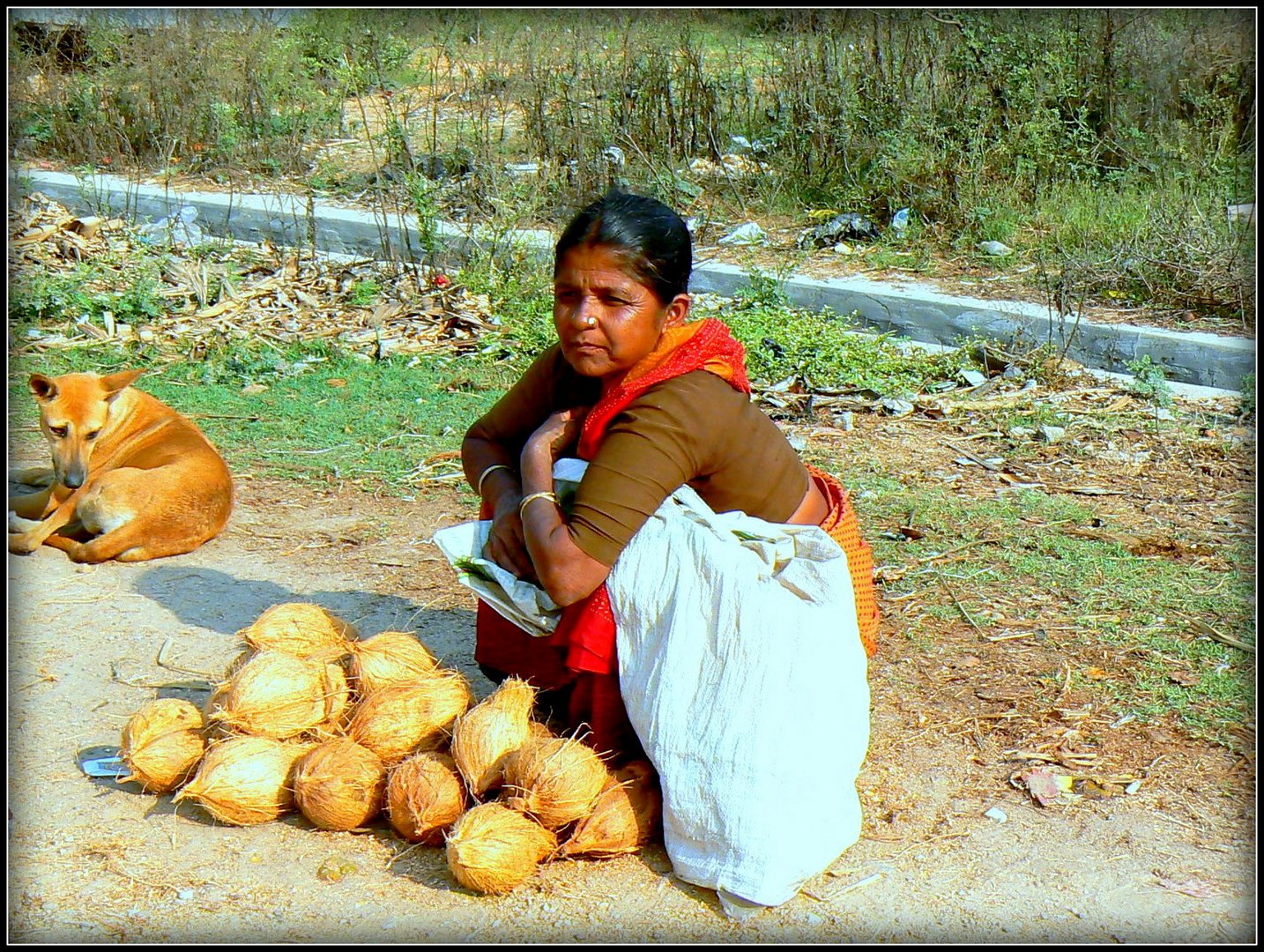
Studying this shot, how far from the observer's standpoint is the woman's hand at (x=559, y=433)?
128 inches

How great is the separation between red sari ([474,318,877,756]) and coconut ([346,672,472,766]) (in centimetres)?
28

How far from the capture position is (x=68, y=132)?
12.4 m

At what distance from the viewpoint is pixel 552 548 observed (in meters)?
2.93

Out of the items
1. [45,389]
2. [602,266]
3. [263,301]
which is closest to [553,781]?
[602,266]

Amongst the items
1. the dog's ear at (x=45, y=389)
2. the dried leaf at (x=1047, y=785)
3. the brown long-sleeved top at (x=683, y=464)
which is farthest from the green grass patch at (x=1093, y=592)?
the dog's ear at (x=45, y=389)

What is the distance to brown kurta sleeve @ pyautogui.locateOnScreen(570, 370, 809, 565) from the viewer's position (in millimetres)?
2912

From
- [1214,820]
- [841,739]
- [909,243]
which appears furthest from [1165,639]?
[909,243]

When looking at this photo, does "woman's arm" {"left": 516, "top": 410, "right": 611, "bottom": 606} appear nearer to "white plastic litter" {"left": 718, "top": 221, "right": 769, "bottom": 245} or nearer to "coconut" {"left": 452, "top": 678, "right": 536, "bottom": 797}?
"coconut" {"left": 452, "top": 678, "right": 536, "bottom": 797}

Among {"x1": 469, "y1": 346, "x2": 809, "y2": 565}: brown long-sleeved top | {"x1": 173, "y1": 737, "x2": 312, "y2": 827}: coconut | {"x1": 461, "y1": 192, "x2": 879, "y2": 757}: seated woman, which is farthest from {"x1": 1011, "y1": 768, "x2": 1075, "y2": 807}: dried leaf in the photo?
{"x1": 173, "y1": 737, "x2": 312, "y2": 827}: coconut

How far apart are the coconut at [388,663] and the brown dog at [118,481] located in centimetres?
210

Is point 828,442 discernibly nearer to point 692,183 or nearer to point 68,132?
point 692,183

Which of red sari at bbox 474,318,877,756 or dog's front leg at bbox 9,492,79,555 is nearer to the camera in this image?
red sari at bbox 474,318,877,756

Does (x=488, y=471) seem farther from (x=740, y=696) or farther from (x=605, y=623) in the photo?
(x=740, y=696)

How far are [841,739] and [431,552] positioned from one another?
2.55 m
